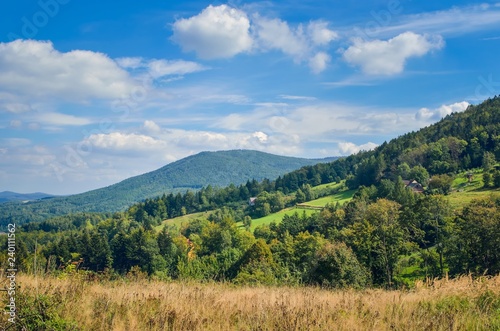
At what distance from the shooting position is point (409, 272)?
53562 millimetres

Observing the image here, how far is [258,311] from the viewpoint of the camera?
6262mm

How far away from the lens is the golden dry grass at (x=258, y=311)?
18.8ft

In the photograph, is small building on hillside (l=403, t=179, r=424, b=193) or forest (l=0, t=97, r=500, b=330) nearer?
forest (l=0, t=97, r=500, b=330)

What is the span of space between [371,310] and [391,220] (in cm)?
5772

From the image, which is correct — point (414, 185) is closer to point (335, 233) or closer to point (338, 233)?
point (335, 233)

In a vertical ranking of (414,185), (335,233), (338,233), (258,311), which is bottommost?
(335,233)

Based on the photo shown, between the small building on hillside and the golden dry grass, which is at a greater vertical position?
the small building on hillside

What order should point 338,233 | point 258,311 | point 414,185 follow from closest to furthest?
point 258,311 → point 338,233 → point 414,185

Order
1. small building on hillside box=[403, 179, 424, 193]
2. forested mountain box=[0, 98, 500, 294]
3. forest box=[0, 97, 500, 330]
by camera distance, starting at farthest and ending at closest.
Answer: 1. small building on hillside box=[403, 179, 424, 193]
2. forested mountain box=[0, 98, 500, 294]
3. forest box=[0, 97, 500, 330]

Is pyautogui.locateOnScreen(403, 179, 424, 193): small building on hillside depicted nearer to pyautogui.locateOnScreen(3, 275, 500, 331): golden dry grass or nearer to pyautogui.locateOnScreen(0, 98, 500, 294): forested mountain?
pyautogui.locateOnScreen(0, 98, 500, 294): forested mountain

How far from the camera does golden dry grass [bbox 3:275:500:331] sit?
226 inches

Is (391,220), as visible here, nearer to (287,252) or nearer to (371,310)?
(287,252)

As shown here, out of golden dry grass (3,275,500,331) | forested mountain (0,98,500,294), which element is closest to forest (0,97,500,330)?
forested mountain (0,98,500,294)

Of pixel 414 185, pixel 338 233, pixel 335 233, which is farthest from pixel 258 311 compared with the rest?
pixel 414 185
